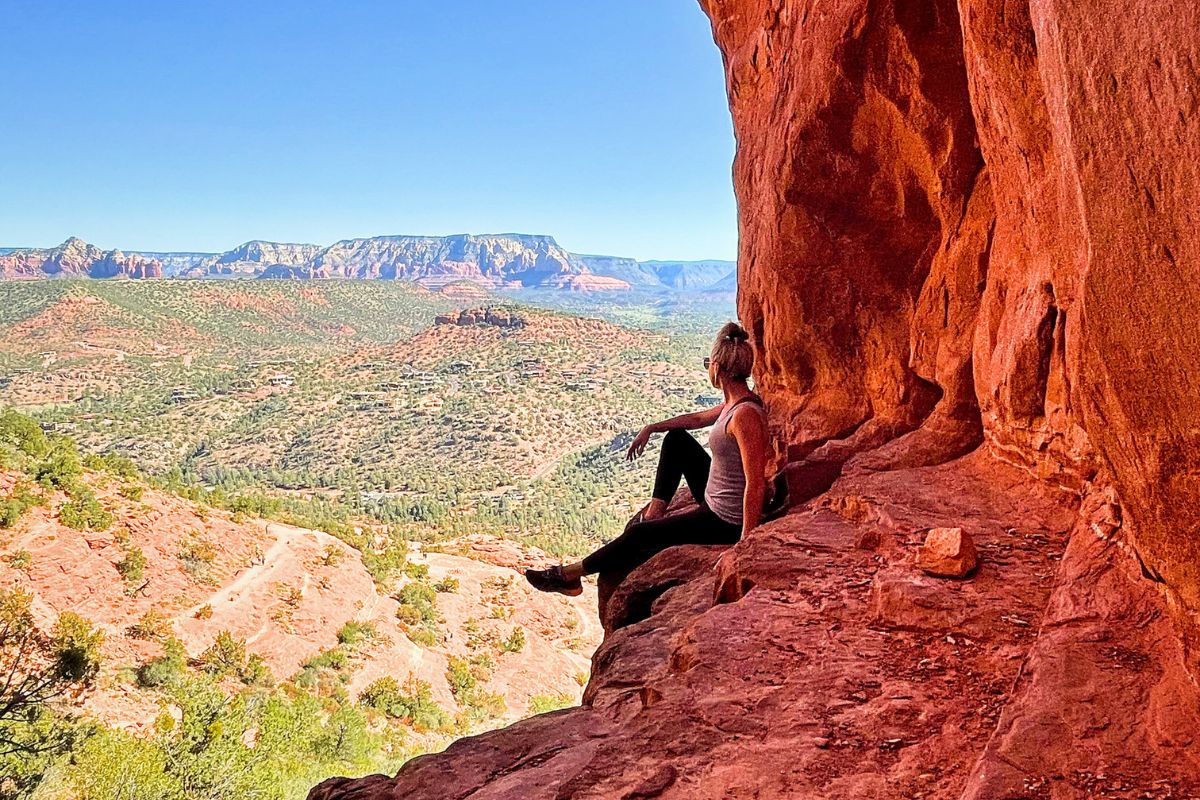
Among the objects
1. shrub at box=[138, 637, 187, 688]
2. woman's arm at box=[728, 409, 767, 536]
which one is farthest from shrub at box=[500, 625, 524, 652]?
woman's arm at box=[728, 409, 767, 536]

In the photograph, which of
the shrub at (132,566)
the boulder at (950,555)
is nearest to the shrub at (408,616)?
the shrub at (132,566)

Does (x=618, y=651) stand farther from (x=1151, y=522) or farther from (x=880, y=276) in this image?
(x=880, y=276)

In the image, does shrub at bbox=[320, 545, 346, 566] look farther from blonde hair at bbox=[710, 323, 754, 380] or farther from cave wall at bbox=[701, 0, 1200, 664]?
blonde hair at bbox=[710, 323, 754, 380]

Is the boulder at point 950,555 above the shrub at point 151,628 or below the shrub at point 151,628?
above

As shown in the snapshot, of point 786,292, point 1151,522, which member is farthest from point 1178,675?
point 786,292

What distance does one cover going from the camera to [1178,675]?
288 centimetres

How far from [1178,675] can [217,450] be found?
10202 cm

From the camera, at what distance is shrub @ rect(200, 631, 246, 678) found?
89.1ft

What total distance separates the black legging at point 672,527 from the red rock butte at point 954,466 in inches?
11.4

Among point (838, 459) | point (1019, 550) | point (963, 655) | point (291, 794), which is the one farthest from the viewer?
point (291, 794)

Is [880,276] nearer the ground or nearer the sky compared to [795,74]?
nearer the ground

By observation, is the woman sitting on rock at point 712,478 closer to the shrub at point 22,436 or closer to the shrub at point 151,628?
the shrub at point 151,628

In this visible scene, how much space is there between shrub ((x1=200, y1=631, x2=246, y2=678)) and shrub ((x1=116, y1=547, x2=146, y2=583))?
463 cm

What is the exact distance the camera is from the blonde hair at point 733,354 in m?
5.79
